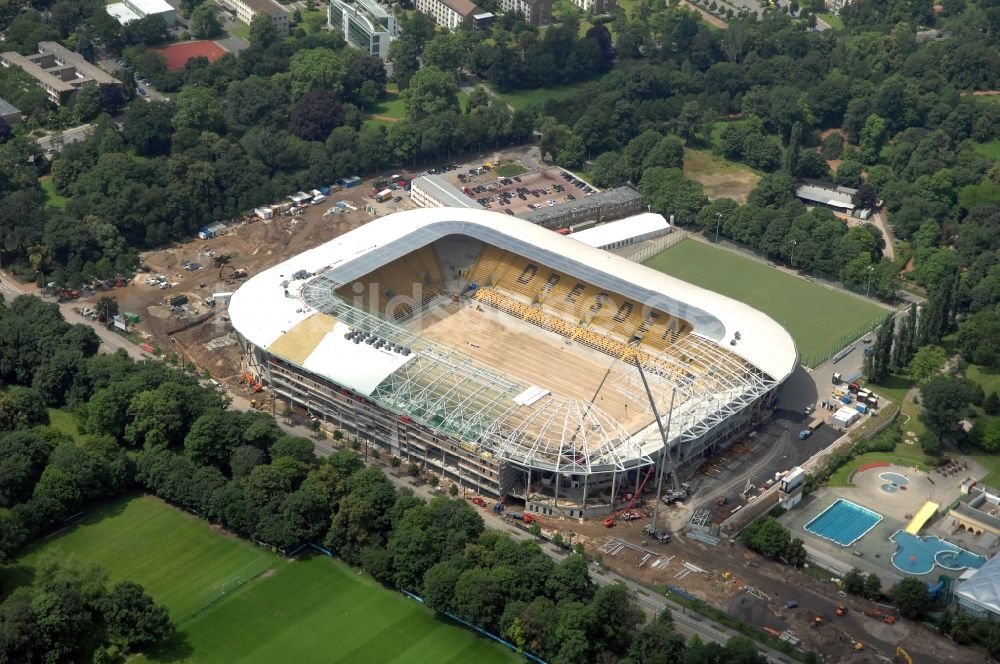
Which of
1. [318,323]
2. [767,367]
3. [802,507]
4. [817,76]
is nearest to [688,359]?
[767,367]

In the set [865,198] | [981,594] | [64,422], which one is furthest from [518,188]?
[981,594]

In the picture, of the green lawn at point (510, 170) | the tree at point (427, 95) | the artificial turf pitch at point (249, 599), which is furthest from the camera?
the tree at point (427, 95)

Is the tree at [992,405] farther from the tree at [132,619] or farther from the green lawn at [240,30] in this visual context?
the green lawn at [240,30]

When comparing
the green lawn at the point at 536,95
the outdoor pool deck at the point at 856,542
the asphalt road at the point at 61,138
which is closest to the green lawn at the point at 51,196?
the asphalt road at the point at 61,138

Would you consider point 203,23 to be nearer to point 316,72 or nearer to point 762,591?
point 316,72

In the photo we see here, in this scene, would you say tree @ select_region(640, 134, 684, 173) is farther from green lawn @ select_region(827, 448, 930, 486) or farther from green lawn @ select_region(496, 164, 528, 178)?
green lawn @ select_region(827, 448, 930, 486)

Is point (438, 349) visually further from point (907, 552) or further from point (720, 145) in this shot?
point (720, 145)
